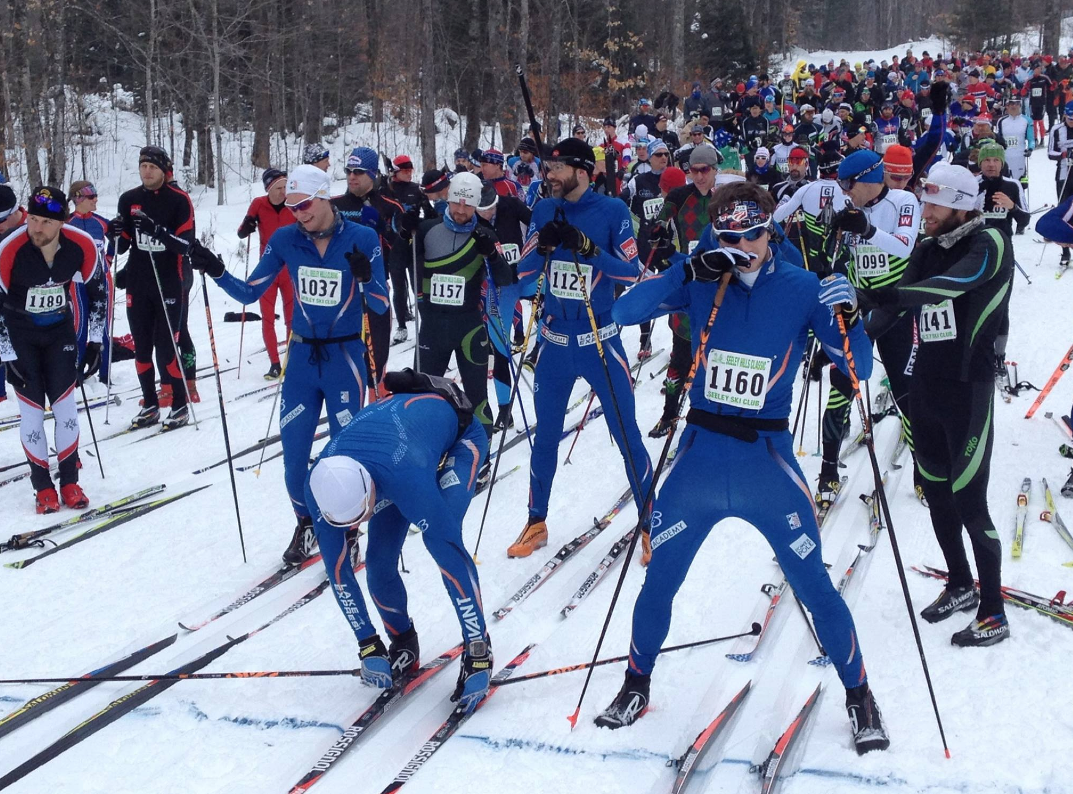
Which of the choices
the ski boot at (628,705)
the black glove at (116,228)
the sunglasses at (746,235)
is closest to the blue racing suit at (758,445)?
the sunglasses at (746,235)

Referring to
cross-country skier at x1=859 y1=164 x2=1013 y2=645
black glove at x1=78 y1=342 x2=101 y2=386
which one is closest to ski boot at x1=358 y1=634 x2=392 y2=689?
cross-country skier at x1=859 y1=164 x2=1013 y2=645

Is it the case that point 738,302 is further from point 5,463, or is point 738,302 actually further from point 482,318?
point 5,463

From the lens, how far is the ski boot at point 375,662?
4113mm

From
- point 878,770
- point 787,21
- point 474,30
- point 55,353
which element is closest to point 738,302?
point 878,770

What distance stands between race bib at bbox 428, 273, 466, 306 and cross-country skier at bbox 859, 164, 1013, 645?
116 inches

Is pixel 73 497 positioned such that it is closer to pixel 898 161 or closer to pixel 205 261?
pixel 205 261

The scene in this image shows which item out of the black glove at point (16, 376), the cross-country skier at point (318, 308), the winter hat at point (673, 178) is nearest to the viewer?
the cross-country skier at point (318, 308)

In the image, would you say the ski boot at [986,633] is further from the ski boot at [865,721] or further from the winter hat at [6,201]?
the winter hat at [6,201]

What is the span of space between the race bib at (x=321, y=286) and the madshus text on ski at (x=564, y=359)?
0.04ft

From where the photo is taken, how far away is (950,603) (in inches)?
185

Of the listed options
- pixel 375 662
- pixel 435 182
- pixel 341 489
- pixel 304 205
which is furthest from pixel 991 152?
pixel 341 489

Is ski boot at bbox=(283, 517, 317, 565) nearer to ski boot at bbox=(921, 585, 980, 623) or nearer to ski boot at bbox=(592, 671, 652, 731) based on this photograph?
ski boot at bbox=(592, 671, 652, 731)

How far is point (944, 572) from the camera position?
5176 mm

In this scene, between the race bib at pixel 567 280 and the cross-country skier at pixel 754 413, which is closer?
the cross-country skier at pixel 754 413
